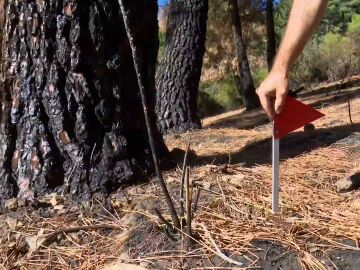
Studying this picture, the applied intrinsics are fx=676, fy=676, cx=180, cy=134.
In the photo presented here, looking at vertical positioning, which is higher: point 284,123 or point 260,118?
point 284,123

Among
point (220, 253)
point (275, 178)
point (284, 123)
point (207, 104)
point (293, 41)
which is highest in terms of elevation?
point (293, 41)

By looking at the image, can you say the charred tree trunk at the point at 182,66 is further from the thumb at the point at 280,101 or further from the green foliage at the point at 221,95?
the green foliage at the point at 221,95

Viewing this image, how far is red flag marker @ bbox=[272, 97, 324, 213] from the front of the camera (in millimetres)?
2578

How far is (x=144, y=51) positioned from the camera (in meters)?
3.49

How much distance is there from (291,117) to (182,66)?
444 centimetres

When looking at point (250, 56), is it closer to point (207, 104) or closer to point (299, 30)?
point (207, 104)

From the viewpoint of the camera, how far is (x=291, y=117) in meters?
2.64

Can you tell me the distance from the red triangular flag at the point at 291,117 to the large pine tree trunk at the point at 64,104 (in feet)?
2.55

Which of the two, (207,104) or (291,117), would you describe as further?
(207,104)

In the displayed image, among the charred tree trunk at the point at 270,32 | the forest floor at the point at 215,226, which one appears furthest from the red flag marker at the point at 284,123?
the charred tree trunk at the point at 270,32

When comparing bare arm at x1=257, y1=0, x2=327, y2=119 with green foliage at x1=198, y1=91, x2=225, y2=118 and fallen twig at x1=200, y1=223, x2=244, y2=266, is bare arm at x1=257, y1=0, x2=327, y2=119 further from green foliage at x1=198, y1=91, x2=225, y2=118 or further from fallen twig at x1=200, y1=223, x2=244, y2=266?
green foliage at x1=198, y1=91, x2=225, y2=118

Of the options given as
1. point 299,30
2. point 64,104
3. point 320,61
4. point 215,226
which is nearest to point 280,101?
point 299,30

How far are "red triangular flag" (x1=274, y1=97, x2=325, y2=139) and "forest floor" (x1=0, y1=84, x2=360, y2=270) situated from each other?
0.32 meters

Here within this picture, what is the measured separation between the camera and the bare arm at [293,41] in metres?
2.51
